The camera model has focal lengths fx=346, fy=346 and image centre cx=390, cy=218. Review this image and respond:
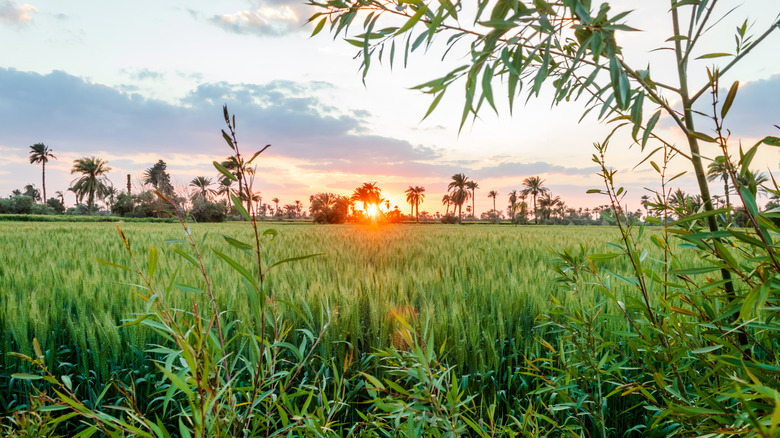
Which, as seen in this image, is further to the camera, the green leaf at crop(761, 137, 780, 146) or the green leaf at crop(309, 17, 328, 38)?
the green leaf at crop(309, 17, 328, 38)

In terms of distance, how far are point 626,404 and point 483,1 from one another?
2.01m

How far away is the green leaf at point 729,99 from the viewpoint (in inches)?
30.9

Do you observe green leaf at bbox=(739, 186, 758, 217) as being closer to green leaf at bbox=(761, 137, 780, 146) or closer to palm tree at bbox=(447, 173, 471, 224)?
green leaf at bbox=(761, 137, 780, 146)

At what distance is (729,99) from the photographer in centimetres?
79

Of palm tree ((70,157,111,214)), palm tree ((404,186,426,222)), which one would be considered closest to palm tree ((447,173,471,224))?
palm tree ((404,186,426,222))

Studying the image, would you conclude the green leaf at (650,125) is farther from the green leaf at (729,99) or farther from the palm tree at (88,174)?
the palm tree at (88,174)

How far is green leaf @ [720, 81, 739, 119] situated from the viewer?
78 centimetres

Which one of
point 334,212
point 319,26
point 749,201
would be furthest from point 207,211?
point 749,201

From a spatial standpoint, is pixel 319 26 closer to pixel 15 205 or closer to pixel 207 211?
pixel 207 211

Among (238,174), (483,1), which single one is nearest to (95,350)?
(238,174)

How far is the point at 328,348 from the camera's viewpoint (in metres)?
1.87

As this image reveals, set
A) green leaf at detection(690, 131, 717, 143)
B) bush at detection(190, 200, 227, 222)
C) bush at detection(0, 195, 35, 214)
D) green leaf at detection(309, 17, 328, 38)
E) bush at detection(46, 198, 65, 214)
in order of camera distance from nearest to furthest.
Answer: green leaf at detection(690, 131, 717, 143) < green leaf at detection(309, 17, 328, 38) < bush at detection(190, 200, 227, 222) < bush at detection(0, 195, 35, 214) < bush at detection(46, 198, 65, 214)

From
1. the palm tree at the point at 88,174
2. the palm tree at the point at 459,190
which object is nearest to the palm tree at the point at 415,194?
the palm tree at the point at 459,190

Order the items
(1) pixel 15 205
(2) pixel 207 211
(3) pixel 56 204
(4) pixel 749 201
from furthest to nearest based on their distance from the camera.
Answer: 1. (3) pixel 56 204
2. (1) pixel 15 205
3. (2) pixel 207 211
4. (4) pixel 749 201
